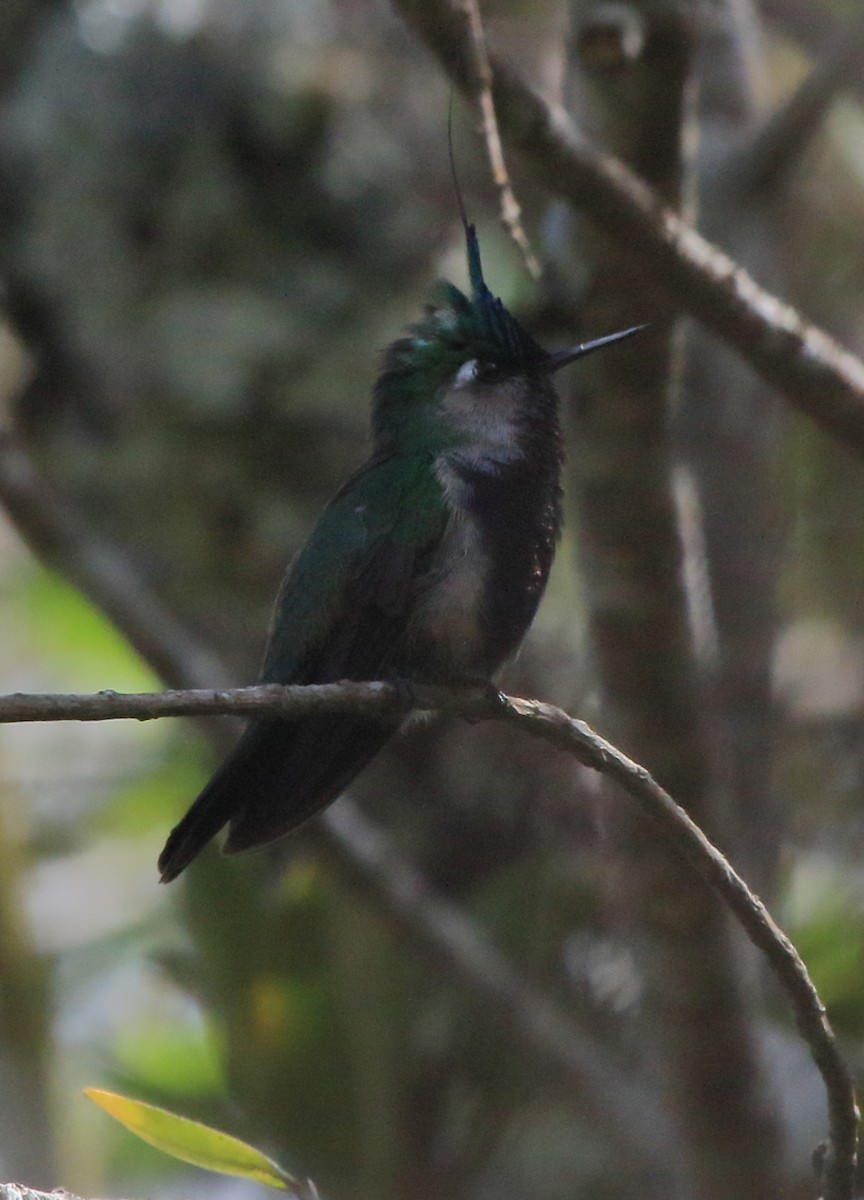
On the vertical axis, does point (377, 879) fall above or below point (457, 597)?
above

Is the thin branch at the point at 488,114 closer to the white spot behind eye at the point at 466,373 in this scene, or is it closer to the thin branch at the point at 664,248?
the thin branch at the point at 664,248

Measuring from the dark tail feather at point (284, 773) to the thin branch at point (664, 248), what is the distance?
1.15 metres

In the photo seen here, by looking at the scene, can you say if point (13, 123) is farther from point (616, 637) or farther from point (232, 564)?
point (616, 637)

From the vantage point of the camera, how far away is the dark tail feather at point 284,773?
334cm

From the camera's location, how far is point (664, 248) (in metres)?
3.58

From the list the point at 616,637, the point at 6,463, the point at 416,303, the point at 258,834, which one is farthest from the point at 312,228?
the point at 258,834

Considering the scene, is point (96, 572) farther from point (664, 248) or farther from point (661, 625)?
point (664, 248)

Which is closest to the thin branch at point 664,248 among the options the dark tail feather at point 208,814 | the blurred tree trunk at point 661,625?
the blurred tree trunk at point 661,625

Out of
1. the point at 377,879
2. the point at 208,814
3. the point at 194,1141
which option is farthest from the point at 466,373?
the point at 194,1141

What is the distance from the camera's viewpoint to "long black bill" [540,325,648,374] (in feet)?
11.7

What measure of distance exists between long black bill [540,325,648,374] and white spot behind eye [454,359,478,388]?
A: 0.17 metres

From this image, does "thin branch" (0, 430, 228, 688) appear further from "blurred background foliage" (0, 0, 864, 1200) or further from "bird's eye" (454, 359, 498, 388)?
"bird's eye" (454, 359, 498, 388)

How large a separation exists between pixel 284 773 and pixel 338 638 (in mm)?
306

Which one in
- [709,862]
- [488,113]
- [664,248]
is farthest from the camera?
[664,248]
